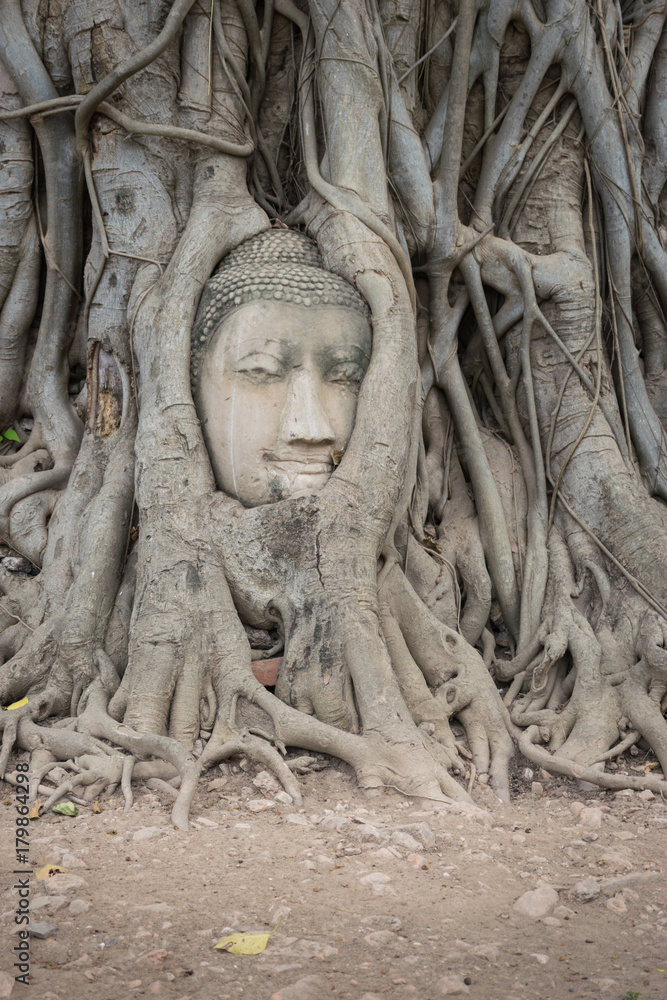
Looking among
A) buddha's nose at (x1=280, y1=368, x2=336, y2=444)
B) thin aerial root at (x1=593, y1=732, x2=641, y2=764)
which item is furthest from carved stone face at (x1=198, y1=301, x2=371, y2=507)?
thin aerial root at (x1=593, y1=732, x2=641, y2=764)

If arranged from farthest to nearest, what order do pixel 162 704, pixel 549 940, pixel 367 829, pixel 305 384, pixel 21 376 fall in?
pixel 21 376
pixel 305 384
pixel 162 704
pixel 367 829
pixel 549 940

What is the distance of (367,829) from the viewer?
259 centimetres

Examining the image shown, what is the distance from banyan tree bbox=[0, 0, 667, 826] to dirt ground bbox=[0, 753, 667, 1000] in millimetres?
163

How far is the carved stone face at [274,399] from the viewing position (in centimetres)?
366

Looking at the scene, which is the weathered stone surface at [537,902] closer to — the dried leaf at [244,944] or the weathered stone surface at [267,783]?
the dried leaf at [244,944]

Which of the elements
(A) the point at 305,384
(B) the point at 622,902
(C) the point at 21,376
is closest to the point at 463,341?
(A) the point at 305,384

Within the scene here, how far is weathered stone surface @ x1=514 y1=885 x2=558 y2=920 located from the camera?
Answer: 221 cm

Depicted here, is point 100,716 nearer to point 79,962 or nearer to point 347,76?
point 79,962

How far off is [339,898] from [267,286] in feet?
8.21

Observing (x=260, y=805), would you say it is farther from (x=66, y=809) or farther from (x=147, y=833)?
(x=66, y=809)

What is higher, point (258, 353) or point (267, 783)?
point (258, 353)

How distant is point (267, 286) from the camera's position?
3740 mm

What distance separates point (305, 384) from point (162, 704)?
56.7 inches

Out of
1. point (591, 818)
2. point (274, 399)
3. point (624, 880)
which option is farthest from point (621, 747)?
point (274, 399)
